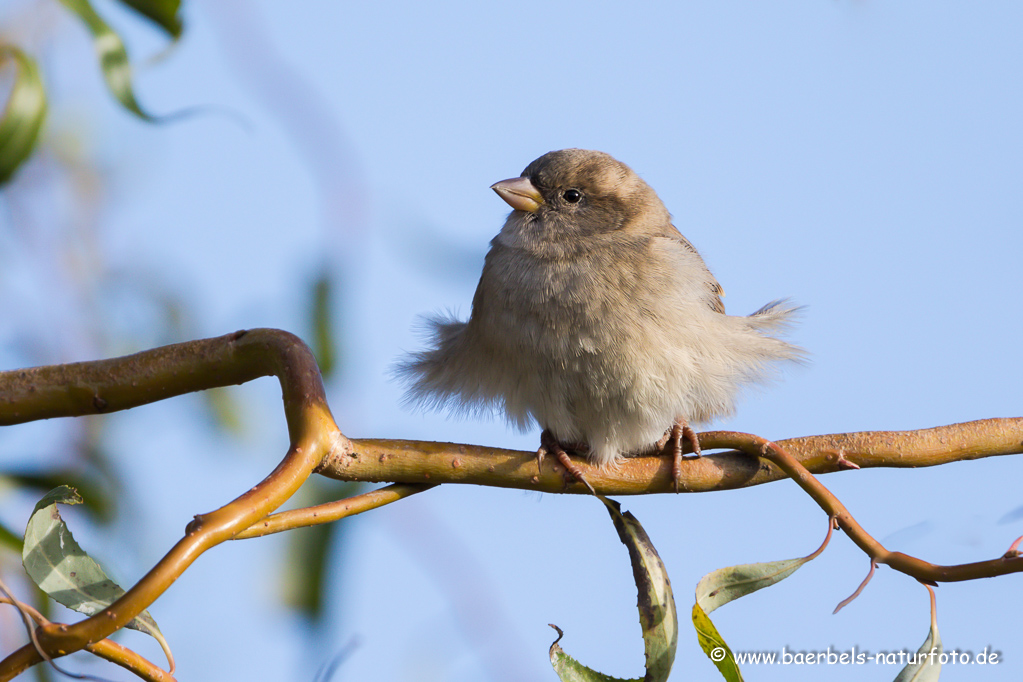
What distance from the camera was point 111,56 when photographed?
2018 mm

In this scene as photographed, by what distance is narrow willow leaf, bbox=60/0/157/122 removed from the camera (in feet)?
6.54

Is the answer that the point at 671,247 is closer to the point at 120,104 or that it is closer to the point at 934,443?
the point at 934,443

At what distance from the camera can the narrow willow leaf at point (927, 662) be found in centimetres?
179

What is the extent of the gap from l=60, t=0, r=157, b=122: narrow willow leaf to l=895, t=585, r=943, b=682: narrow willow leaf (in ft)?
5.98

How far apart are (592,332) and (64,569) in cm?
144

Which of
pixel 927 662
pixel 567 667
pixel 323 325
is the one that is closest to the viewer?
pixel 567 667

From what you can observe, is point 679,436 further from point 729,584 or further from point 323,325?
point 323,325

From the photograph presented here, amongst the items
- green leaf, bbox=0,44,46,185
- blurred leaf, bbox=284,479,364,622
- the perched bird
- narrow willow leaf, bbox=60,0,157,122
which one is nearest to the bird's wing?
the perched bird

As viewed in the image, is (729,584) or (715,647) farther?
(729,584)

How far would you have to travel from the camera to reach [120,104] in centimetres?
199

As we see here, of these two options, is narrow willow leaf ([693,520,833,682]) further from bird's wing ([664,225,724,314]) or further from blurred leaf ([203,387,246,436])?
blurred leaf ([203,387,246,436])

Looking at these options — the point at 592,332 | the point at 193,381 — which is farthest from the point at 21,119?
the point at 592,332

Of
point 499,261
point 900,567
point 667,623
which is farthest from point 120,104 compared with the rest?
point 900,567

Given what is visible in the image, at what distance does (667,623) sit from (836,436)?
0.50m
